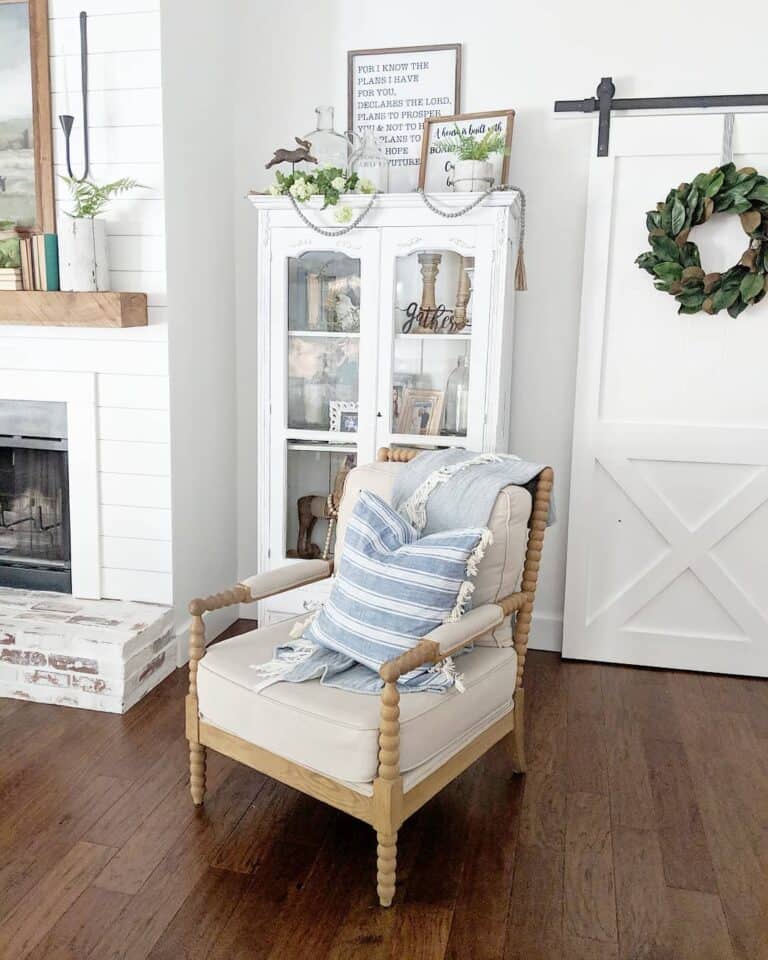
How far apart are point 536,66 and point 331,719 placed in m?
2.48

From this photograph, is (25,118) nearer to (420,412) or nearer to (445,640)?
(420,412)

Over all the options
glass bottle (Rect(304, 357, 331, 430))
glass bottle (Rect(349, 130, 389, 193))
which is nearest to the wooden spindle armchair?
glass bottle (Rect(304, 357, 331, 430))

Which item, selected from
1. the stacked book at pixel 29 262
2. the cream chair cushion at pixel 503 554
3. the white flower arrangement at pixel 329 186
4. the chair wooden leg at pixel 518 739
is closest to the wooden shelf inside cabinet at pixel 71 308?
the stacked book at pixel 29 262

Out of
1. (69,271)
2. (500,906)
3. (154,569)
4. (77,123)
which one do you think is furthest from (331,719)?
(77,123)

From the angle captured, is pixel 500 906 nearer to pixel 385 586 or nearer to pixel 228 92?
pixel 385 586

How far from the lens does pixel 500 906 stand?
201cm

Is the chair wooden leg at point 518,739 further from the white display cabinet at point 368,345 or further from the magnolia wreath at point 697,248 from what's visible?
the magnolia wreath at point 697,248

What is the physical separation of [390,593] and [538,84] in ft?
6.91

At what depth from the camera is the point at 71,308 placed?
2.97 metres

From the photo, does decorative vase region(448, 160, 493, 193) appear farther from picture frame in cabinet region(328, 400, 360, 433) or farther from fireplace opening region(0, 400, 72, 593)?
fireplace opening region(0, 400, 72, 593)

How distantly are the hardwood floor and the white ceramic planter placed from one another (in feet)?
4.67

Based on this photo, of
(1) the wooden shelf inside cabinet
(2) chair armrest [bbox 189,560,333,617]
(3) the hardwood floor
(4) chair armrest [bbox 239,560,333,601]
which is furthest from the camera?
(1) the wooden shelf inside cabinet

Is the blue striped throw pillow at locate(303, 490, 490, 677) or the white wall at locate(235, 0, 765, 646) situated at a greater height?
the white wall at locate(235, 0, 765, 646)

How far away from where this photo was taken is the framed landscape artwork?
303 cm
